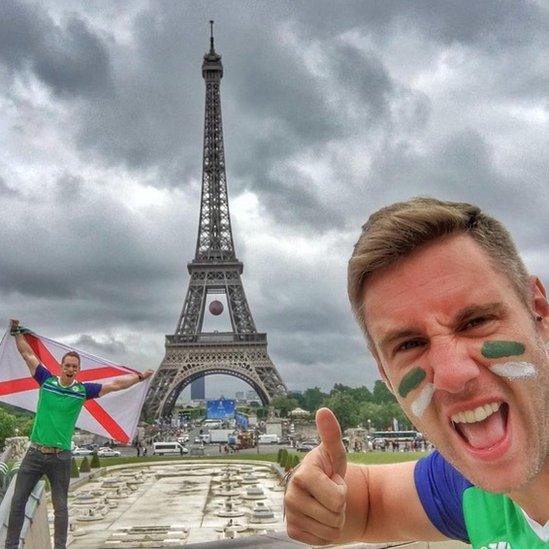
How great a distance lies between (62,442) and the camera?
18.4 feet

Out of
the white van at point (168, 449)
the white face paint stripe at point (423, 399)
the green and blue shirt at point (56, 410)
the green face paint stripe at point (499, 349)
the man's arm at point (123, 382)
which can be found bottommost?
the white face paint stripe at point (423, 399)

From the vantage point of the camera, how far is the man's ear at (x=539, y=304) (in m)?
1.94

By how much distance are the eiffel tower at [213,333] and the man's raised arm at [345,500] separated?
215 feet

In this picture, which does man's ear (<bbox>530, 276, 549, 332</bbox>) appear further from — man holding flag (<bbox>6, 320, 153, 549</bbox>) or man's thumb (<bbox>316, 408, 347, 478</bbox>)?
man holding flag (<bbox>6, 320, 153, 549</bbox>)

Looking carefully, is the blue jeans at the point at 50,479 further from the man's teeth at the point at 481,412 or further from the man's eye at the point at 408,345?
the man's teeth at the point at 481,412

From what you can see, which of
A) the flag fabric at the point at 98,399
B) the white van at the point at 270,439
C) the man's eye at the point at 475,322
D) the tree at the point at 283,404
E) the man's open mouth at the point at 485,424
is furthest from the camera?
the tree at the point at 283,404

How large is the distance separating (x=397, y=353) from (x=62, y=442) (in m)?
4.55

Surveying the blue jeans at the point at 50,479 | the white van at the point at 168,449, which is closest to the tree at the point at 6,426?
the white van at the point at 168,449

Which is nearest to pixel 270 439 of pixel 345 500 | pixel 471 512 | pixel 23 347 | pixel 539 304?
pixel 23 347

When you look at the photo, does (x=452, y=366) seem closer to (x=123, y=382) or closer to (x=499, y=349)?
(x=499, y=349)

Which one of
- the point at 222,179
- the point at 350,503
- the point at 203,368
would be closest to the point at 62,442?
the point at 350,503

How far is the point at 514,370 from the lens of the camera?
173cm

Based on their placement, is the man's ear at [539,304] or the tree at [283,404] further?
the tree at [283,404]

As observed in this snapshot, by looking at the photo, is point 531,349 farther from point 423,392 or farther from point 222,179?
point 222,179
